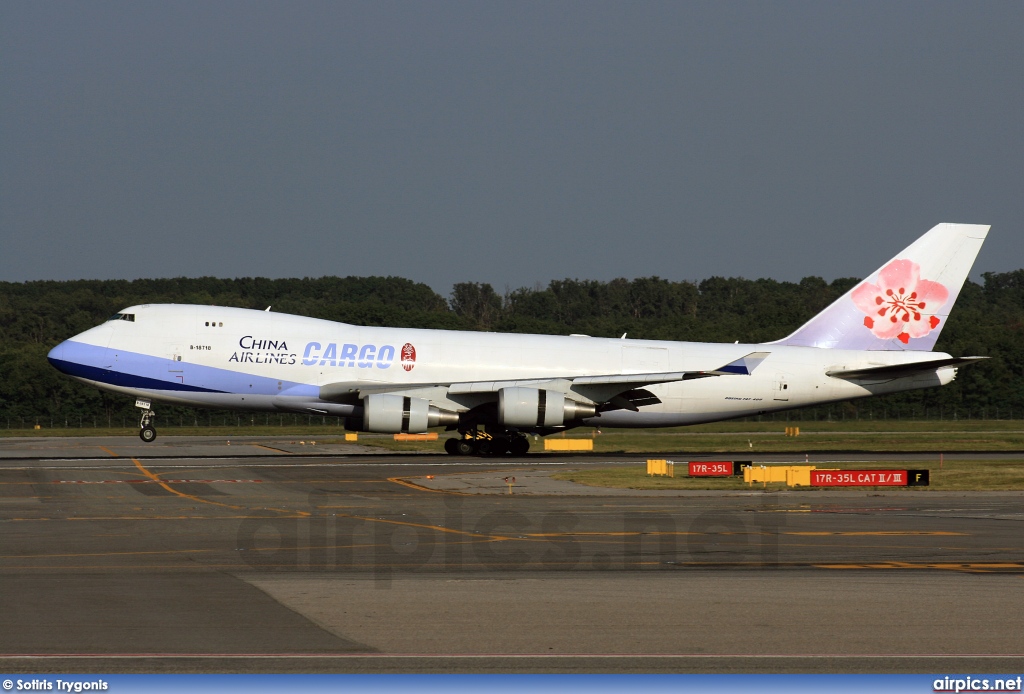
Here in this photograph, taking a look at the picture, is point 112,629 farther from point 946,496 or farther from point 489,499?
point 946,496

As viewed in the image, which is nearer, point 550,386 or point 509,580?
point 509,580

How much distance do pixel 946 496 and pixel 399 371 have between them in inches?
792

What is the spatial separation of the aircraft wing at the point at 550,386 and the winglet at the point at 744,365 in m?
1.11

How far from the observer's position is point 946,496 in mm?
26188

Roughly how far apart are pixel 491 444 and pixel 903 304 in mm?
17371

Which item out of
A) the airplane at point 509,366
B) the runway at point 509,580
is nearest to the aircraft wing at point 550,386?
the airplane at point 509,366

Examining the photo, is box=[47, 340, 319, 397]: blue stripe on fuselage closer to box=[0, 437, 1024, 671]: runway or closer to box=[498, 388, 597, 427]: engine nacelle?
box=[498, 388, 597, 427]: engine nacelle

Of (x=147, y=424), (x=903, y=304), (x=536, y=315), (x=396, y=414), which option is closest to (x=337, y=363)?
(x=396, y=414)

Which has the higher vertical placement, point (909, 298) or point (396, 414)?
point (909, 298)

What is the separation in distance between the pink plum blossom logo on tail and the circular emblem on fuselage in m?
17.9

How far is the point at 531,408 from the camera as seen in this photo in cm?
3919

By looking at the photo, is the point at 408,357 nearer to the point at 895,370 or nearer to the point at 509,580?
the point at 895,370

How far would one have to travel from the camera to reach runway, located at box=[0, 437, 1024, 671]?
1048 centimetres


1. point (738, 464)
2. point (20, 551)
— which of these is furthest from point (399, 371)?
point (20, 551)
